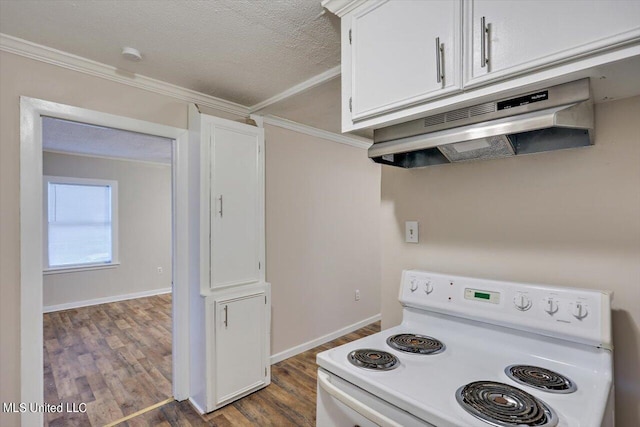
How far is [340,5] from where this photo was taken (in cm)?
140

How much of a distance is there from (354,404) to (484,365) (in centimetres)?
53

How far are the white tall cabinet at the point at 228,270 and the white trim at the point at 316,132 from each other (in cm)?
46

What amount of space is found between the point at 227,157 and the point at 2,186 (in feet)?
4.08

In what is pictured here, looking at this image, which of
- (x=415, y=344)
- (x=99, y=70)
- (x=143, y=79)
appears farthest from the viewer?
(x=143, y=79)

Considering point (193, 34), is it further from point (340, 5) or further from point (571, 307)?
point (571, 307)

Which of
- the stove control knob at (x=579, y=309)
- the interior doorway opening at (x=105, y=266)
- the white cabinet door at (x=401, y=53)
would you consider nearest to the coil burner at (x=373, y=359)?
the stove control knob at (x=579, y=309)

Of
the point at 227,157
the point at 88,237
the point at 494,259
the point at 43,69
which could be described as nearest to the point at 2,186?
the point at 43,69

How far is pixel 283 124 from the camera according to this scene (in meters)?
3.05

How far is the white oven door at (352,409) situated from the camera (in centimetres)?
96

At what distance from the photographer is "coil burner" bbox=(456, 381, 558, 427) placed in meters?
0.84

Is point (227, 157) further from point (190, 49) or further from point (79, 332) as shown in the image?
point (79, 332)

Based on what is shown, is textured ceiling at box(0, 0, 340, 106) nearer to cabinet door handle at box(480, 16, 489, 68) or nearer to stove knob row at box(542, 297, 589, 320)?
cabinet door handle at box(480, 16, 489, 68)

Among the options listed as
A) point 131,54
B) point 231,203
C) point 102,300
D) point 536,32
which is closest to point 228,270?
point 231,203

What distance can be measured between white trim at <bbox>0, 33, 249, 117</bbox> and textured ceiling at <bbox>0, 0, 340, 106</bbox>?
0.17 ft
